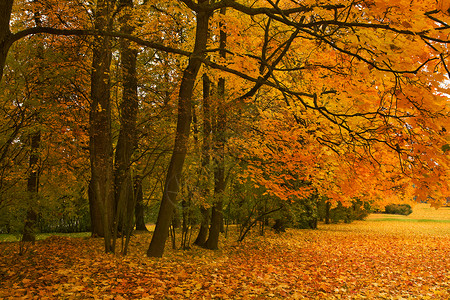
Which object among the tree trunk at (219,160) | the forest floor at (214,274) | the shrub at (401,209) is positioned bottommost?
the forest floor at (214,274)

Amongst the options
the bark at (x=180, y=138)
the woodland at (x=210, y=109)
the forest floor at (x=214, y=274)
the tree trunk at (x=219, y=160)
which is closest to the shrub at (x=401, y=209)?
the forest floor at (x=214, y=274)

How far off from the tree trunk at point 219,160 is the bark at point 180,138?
1.42m

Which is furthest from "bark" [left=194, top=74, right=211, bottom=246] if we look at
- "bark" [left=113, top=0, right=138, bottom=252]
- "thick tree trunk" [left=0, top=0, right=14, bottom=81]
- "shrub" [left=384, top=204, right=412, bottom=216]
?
"shrub" [left=384, top=204, right=412, bottom=216]

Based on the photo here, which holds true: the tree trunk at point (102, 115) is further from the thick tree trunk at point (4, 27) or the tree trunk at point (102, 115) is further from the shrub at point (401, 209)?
the shrub at point (401, 209)

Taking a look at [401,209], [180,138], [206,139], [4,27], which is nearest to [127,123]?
[180,138]

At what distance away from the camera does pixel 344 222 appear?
28375 millimetres

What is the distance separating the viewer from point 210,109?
8.52 m

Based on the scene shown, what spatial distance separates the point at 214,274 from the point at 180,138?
2910 mm

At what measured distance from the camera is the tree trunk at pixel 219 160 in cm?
902

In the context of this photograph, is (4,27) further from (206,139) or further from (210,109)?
(206,139)

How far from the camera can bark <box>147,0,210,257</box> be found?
724cm

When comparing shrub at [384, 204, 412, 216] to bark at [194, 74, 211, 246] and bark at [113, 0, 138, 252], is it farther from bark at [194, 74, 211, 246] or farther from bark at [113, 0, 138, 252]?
bark at [113, 0, 138, 252]

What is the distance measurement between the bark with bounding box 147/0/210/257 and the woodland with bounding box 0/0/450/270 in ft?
0.10

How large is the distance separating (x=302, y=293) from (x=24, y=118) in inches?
230
